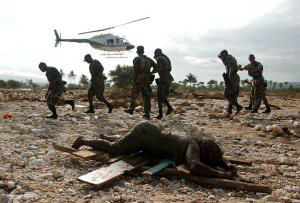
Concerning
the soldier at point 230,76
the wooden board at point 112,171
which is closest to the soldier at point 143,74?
the soldier at point 230,76

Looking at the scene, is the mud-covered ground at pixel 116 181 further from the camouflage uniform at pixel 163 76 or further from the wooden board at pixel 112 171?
the camouflage uniform at pixel 163 76

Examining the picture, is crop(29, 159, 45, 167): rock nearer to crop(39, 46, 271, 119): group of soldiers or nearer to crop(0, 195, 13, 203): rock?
crop(0, 195, 13, 203): rock

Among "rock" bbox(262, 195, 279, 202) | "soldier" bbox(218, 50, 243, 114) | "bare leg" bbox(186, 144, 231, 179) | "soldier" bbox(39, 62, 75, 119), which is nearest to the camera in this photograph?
"rock" bbox(262, 195, 279, 202)

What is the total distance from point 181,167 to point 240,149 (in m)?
2.44

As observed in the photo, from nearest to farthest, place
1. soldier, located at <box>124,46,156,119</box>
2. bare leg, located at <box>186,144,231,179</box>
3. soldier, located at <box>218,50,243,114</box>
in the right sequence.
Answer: bare leg, located at <box>186,144,231,179</box> → soldier, located at <box>124,46,156,119</box> → soldier, located at <box>218,50,243,114</box>

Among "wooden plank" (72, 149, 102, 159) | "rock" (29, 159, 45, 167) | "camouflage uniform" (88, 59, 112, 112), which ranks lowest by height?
"rock" (29, 159, 45, 167)

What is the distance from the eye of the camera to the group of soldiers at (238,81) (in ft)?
32.9

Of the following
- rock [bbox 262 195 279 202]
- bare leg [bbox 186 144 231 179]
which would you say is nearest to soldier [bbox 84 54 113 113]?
bare leg [bbox 186 144 231 179]

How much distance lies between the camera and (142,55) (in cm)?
937

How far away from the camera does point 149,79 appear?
948 cm

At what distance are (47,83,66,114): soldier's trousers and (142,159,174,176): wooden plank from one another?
5431mm

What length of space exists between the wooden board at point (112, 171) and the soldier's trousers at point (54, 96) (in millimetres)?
5041

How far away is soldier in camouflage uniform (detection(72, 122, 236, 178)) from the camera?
4062 mm

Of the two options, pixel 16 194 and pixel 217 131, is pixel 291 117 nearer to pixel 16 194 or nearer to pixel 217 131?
pixel 217 131
